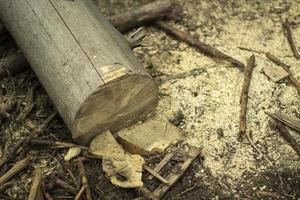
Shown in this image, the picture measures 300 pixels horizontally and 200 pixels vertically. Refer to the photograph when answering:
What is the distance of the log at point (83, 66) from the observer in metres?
3.32

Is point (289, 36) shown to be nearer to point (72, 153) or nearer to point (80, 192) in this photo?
point (72, 153)

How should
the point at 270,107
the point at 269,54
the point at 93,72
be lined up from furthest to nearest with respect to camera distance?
the point at 269,54
the point at 270,107
the point at 93,72

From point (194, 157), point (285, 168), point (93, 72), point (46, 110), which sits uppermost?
point (93, 72)

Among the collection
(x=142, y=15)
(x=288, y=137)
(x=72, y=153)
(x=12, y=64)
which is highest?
(x=12, y=64)

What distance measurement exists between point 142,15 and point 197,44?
62 centimetres

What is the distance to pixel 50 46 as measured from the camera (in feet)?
11.4

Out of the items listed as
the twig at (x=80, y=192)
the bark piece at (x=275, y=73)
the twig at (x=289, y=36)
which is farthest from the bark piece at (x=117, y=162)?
the twig at (x=289, y=36)

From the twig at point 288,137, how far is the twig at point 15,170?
78.9 inches

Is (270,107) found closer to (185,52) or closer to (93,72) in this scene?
(185,52)

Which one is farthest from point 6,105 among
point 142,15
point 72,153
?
point 142,15

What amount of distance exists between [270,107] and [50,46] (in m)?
1.87

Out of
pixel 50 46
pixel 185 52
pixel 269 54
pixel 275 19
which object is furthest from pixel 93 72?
pixel 275 19

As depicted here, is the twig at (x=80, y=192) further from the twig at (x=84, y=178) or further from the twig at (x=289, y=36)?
the twig at (x=289, y=36)

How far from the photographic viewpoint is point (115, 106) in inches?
138
